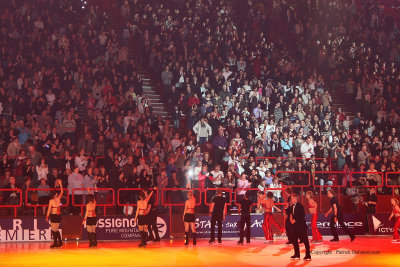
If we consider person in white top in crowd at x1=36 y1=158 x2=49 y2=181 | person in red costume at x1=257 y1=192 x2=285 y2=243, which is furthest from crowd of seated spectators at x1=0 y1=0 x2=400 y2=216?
person in red costume at x1=257 y1=192 x2=285 y2=243

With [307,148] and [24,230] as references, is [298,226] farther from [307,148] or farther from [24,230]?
[307,148]

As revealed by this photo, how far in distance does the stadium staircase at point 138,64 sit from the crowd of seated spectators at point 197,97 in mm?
686

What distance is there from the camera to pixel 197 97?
1208 inches

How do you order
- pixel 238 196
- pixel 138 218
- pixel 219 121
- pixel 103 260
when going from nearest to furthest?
pixel 103 260
pixel 138 218
pixel 238 196
pixel 219 121

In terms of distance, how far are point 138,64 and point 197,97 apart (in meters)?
Result: 5.38

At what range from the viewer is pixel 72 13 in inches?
A: 1332

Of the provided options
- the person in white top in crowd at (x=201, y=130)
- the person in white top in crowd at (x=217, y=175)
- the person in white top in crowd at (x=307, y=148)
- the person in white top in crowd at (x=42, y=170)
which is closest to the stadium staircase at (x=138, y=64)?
the person in white top in crowd at (x=201, y=130)

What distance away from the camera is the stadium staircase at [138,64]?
3272 cm

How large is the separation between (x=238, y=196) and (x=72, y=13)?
13607mm

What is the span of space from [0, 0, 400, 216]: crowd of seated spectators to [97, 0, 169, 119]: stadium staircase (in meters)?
0.69

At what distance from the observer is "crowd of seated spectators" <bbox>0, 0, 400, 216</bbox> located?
26.2 metres

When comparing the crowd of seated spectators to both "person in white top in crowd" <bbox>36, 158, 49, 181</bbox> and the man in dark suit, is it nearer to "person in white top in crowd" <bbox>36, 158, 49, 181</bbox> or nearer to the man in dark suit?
"person in white top in crowd" <bbox>36, 158, 49, 181</bbox>

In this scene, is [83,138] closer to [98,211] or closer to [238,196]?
[98,211]

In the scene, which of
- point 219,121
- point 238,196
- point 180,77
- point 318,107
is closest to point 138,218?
point 238,196
